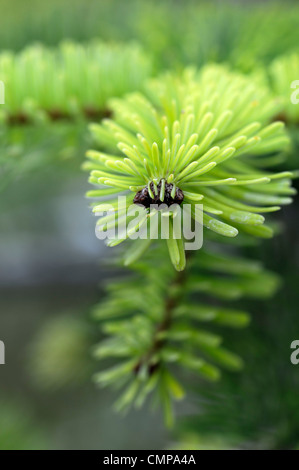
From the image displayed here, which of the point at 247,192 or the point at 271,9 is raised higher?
the point at 271,9

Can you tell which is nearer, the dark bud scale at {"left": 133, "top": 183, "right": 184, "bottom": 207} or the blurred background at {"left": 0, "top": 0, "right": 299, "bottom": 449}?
the dark bud scale at {"left": 133, "top": 183, "right": 184, "bottom": 207}

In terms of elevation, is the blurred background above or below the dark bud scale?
above

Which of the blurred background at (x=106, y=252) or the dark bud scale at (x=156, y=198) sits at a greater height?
the blurred background at (x=106, y=252)

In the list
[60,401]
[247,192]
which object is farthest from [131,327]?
[60,401]

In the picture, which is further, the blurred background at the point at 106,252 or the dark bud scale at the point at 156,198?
the blurred background at the point at 106,252

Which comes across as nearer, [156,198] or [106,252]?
[156,198]

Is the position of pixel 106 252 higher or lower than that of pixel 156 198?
higher

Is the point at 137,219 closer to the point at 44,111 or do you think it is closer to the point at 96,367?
the point at 44,111

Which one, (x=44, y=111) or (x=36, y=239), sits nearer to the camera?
(x=44, y=111)
